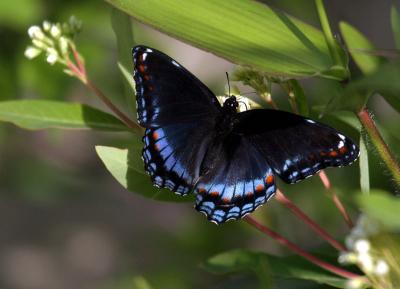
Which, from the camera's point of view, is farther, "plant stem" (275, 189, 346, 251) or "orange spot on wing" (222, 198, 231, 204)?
"orange spot on wing" (222, 198, 231, 204)

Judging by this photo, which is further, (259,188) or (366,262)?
(259,188)

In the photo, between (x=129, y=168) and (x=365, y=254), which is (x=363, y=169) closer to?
(x=365, y=254)

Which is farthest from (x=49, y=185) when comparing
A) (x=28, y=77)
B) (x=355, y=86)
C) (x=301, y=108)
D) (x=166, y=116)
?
(x=355, y=86)

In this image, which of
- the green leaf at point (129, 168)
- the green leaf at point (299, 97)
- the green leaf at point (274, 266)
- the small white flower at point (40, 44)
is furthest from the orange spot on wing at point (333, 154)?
the small white flower at point (40, 44)

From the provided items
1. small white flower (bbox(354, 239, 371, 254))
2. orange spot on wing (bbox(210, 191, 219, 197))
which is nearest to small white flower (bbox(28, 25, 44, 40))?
orange spot on wing (bbox(210, 191, 219, 197))

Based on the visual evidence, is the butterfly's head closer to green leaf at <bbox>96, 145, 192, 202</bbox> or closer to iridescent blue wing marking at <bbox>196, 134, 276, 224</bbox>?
iridescent blue wing marking at <bbox>196, 134, 276, 224</bbox>

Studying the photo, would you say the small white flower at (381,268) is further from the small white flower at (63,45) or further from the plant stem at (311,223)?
the small white flower at (63,45)

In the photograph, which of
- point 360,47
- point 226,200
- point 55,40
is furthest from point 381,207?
point 55,40
